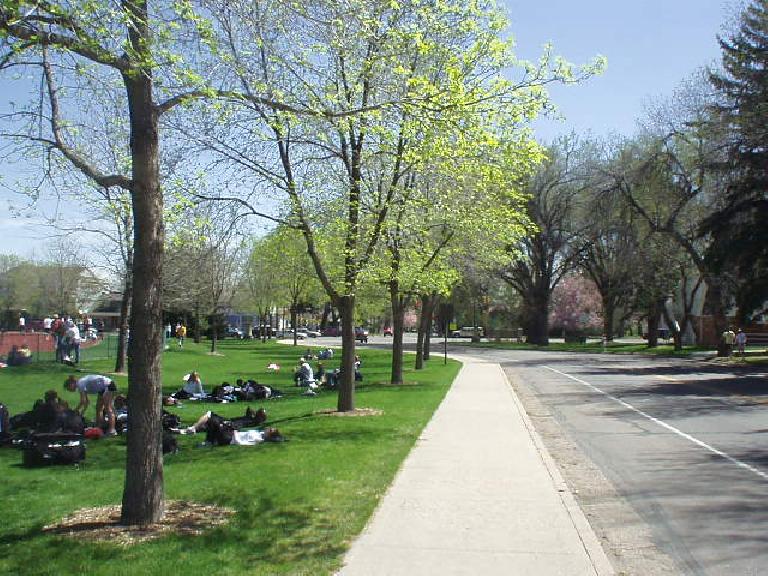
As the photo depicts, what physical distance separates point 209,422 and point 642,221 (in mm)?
38798

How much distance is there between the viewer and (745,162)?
32938 millimetres

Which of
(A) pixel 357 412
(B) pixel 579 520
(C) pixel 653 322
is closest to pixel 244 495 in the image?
(B) pixel 579 520

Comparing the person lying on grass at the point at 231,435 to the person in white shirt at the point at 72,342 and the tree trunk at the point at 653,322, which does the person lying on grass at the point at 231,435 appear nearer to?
the person in white shirt at the point at 72,342

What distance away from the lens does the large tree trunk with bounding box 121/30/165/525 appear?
7.06m

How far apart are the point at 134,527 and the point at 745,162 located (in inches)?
1262

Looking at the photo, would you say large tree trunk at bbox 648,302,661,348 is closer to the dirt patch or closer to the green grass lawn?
the green grass lawn

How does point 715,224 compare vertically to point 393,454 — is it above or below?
above

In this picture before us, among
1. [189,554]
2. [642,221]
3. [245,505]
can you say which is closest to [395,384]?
[245,505]

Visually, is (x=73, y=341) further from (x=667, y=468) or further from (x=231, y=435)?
(x=667, y=468)

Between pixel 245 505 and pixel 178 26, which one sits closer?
pixel 178 26

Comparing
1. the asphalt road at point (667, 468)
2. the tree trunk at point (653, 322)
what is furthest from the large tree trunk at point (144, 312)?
the tree trunk at point (653, 322)

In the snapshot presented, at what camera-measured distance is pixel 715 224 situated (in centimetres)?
3494

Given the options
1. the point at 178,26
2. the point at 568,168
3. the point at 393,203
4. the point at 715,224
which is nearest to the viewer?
the point at 178,26

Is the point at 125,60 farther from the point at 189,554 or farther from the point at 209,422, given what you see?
the point at 209,422
